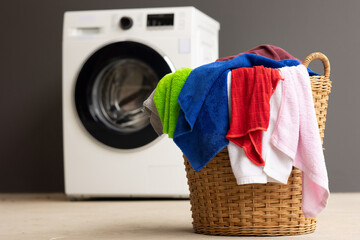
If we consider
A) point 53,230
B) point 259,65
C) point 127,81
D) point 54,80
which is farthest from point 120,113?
point 259,65

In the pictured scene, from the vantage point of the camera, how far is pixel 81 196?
2.76m

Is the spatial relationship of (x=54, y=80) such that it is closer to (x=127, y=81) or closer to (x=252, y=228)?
(x=127, y=81)

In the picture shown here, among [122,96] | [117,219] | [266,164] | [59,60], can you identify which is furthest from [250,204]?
[59,60]

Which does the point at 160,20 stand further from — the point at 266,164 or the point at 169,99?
the point at 266,164

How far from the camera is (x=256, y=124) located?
135cm

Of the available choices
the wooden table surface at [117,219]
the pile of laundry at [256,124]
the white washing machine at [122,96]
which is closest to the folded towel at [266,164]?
the pile of laundry at [256,124]

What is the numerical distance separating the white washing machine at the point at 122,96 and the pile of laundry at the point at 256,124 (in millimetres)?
1192

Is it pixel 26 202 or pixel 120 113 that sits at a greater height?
pixel 120 113

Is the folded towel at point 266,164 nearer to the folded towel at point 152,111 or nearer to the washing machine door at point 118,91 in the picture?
the folded towel at point 152,111

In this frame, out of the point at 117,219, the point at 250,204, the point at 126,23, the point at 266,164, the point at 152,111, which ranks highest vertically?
the point at 126,23

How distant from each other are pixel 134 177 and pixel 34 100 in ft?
3.30

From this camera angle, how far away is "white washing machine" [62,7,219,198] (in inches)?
104

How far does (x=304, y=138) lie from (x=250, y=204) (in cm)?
22

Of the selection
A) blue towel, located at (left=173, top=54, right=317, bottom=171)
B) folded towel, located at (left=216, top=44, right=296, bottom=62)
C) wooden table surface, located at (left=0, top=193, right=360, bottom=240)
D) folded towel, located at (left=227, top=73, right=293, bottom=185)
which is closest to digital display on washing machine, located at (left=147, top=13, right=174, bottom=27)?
wooden table surface, located at (left=0, top=193, right=360, bottom=240)
